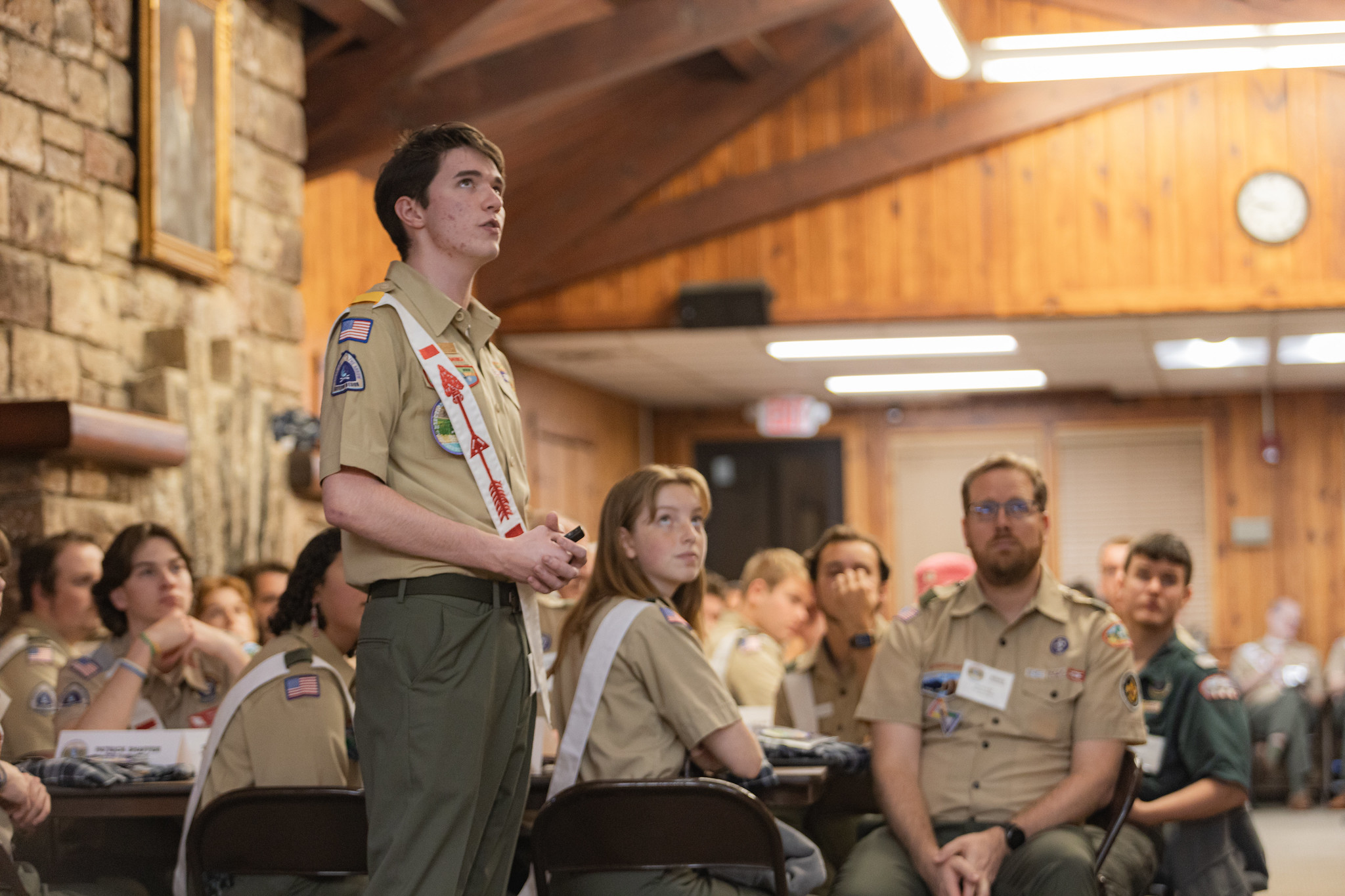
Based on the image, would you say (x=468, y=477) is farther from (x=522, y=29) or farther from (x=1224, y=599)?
(x=1224, y=599)

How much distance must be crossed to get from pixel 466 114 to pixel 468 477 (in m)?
5.05

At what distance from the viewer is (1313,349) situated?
29.3 feet

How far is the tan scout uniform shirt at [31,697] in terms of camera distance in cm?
355

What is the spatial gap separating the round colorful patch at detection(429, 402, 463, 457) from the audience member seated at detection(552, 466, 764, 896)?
940mm

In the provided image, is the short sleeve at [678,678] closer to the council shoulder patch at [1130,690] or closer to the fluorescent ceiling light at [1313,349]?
the council shoulder patch at [1130,690]

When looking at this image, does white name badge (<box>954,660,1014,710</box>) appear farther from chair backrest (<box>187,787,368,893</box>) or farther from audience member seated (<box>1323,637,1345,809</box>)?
audience member seated (<box>1323,637,1345,809</box>)

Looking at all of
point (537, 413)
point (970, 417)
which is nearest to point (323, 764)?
point (537, 413)

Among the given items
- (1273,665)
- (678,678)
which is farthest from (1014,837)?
(1273,665)

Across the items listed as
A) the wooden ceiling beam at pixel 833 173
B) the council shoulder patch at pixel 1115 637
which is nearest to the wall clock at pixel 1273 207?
the wooden ceiling beam at pixel 833 173

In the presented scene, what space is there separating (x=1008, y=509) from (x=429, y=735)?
180cm

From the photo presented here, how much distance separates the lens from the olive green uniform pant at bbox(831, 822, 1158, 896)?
9.46 ft

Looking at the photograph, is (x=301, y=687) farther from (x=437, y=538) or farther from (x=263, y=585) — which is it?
(x=263, y=585)

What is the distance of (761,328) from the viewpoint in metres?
8.35

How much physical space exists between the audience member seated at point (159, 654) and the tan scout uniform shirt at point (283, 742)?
0.73 metres
